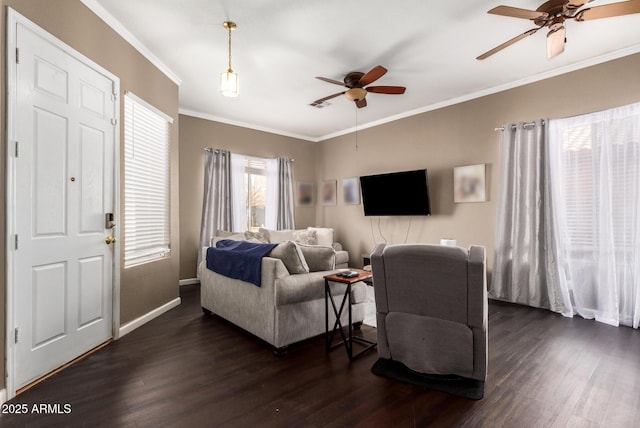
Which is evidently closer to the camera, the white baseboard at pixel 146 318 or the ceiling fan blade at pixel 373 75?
the white baseboard at pixel 146 318

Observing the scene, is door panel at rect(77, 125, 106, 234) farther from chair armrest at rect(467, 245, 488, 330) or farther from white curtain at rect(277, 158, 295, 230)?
white curtain at rect(277, 158, 295, 230)

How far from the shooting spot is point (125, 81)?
3254 mm

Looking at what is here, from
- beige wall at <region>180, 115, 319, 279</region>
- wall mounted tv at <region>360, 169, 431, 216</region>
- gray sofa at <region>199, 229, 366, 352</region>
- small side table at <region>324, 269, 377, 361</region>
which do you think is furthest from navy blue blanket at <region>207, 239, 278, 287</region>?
wall mounted tv at <region>360, 169, 431, 216</region>

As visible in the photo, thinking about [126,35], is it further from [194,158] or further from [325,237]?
[325,237]

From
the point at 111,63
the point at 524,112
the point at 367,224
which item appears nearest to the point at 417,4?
the point at 524,112

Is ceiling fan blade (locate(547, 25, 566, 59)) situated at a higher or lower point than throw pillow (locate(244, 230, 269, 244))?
higher

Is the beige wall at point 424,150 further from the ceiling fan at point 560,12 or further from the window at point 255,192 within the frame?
the ceiling fan at point 560,12

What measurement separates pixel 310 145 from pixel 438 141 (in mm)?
3097

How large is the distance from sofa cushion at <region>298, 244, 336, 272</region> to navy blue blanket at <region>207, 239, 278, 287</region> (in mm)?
348

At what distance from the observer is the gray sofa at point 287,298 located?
2762 mm

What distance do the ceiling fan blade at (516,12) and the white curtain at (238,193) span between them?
469 cm

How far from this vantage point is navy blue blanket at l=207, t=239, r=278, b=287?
2.95 meters

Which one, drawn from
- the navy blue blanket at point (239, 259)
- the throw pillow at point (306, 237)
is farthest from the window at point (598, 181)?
the throw pillow at point (306, 237)

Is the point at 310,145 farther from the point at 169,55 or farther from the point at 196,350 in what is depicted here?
the point at 196,350
